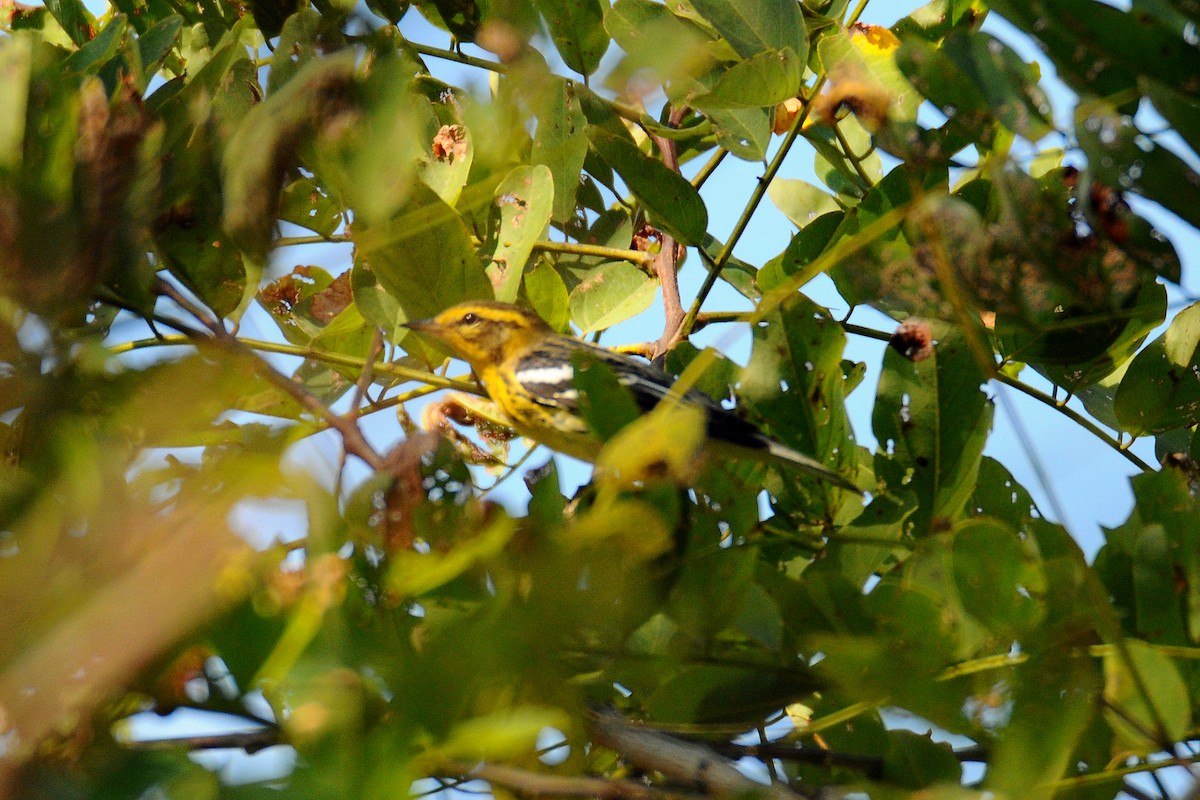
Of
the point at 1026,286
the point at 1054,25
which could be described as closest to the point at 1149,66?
the point at 1054,25

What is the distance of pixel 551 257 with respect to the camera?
312cm

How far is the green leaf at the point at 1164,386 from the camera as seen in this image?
8.13 ft

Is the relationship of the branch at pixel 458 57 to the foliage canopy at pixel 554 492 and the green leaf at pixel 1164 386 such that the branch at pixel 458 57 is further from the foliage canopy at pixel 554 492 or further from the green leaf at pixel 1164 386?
the green leaf at pixel 1164 386

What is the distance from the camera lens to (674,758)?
1.18 meters

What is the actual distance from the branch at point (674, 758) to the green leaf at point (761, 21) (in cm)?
153

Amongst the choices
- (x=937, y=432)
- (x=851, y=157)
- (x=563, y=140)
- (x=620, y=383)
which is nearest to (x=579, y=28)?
(x=563, y=140)

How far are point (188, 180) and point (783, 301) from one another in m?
0.92

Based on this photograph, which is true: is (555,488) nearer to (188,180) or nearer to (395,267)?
(188,180)

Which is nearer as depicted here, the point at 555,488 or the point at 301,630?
the point at 301,630

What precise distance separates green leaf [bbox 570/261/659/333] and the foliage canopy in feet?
1.79

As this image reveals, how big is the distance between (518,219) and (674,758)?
1.43 m

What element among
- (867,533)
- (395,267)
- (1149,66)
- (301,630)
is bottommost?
(301,630)

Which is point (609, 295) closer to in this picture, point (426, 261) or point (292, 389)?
point (426, 261)

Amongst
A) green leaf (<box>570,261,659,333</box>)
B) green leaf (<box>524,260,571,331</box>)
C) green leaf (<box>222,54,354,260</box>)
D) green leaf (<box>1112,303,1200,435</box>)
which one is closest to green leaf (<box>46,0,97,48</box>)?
green leaf (<box>524,260,571,331</box>)
